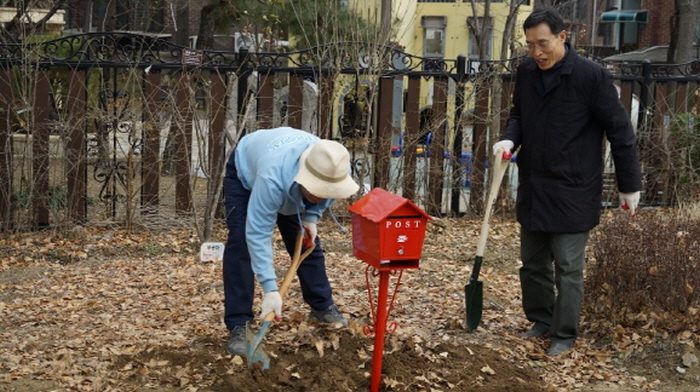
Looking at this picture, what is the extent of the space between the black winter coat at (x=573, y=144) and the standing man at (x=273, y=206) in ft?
4.36

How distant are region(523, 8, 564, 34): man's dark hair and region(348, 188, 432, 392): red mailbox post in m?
1.41

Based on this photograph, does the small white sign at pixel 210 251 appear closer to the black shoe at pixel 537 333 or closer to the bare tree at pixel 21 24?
the bare tree at pixel 21 24

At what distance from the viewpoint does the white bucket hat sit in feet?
14.3

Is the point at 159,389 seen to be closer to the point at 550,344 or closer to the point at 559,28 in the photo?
the point at 550,344

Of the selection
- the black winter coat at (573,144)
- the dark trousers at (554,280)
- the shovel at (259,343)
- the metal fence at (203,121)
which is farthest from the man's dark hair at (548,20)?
the metal fence at (203,121)

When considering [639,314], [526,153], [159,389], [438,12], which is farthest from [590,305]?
[438,12]

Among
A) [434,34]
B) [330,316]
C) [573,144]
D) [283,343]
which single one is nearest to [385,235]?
[283,343]

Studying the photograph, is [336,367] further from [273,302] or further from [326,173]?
[326,173]

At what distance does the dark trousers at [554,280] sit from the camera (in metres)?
5.41

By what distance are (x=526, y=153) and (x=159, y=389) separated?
2.47 m

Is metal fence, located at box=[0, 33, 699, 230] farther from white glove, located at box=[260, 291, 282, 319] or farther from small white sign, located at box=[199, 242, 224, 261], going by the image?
white glove, located at box=[260, 291, 282, 319]

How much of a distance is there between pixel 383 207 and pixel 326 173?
0.31 metres

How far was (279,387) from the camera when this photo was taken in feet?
15.5

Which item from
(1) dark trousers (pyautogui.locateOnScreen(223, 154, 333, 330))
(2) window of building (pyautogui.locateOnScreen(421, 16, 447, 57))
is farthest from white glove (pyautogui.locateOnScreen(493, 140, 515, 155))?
(2) window of building (pyautogui.locateOnScreen(421, 16, 447, 57))
